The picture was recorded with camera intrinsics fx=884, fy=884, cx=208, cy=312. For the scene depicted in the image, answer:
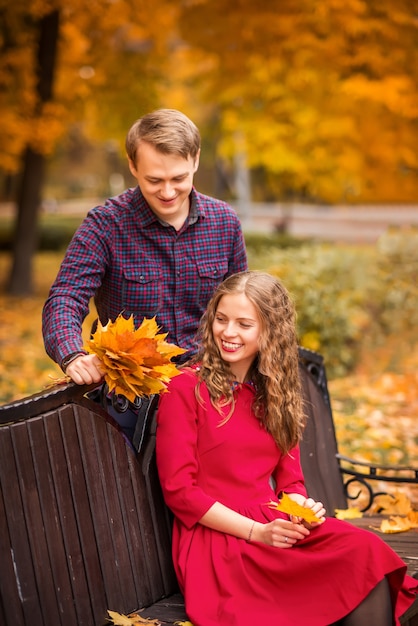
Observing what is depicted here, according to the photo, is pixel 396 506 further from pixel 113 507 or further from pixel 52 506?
pixel 52 506

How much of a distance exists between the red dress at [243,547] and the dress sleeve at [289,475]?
0.01 m

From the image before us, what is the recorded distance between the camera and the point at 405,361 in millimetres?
10289

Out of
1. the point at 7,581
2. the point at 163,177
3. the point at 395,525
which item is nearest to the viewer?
the point at 7,581

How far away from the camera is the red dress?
2.91 m

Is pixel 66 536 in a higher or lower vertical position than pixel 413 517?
higher

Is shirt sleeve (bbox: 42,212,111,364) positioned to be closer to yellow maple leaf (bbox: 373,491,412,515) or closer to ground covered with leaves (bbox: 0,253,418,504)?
yellow maple leaf (bbox: 373,491,412,515)

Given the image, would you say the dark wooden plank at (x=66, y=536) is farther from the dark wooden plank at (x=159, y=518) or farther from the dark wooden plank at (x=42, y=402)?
the dark wooden plank at (x=159, y=518)

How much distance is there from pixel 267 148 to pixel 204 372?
11197mm

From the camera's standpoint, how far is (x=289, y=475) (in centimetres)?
335

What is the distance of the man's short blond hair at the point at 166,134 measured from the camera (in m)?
3.26

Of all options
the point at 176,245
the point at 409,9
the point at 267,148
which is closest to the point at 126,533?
the point at 176,245

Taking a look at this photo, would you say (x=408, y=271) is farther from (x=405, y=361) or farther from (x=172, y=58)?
(x=172, y=58)

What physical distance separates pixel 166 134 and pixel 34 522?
1459mm

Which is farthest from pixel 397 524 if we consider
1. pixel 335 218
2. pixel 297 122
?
pixel 335 218
